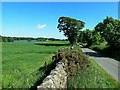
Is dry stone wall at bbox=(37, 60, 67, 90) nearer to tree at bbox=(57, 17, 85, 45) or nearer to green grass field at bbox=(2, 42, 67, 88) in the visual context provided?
green grass field at bbox=(2, 42, 67, 88)

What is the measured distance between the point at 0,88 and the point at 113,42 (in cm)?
3469

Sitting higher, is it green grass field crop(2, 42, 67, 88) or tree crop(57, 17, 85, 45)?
tree crop(57, 17, 85, 45)

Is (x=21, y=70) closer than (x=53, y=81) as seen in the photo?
No

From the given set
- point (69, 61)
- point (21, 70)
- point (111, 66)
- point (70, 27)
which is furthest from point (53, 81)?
point (70, 27)

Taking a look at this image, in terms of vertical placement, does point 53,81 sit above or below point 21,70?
above

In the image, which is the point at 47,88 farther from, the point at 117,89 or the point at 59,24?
the point at 59,24

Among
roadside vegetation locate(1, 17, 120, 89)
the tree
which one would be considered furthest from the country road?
the tree

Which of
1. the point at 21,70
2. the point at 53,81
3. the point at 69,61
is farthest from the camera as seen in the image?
the point at 21,70

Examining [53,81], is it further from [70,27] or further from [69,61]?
[70,27]

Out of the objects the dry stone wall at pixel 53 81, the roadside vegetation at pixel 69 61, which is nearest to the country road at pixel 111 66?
the roadside vegetation at pixel 69 61

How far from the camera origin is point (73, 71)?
14648mm

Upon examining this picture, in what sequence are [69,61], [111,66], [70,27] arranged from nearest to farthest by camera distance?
[69,61]
[111,66]
[70,27]

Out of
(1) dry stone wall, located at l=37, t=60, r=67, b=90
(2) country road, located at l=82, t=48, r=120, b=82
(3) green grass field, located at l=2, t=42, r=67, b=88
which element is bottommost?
(2) country road, located at l=82, t=48, r=120, b=82

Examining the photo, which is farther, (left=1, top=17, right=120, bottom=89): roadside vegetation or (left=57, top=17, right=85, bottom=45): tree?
(left=57, top=17, right=85, bottom=45): tree
